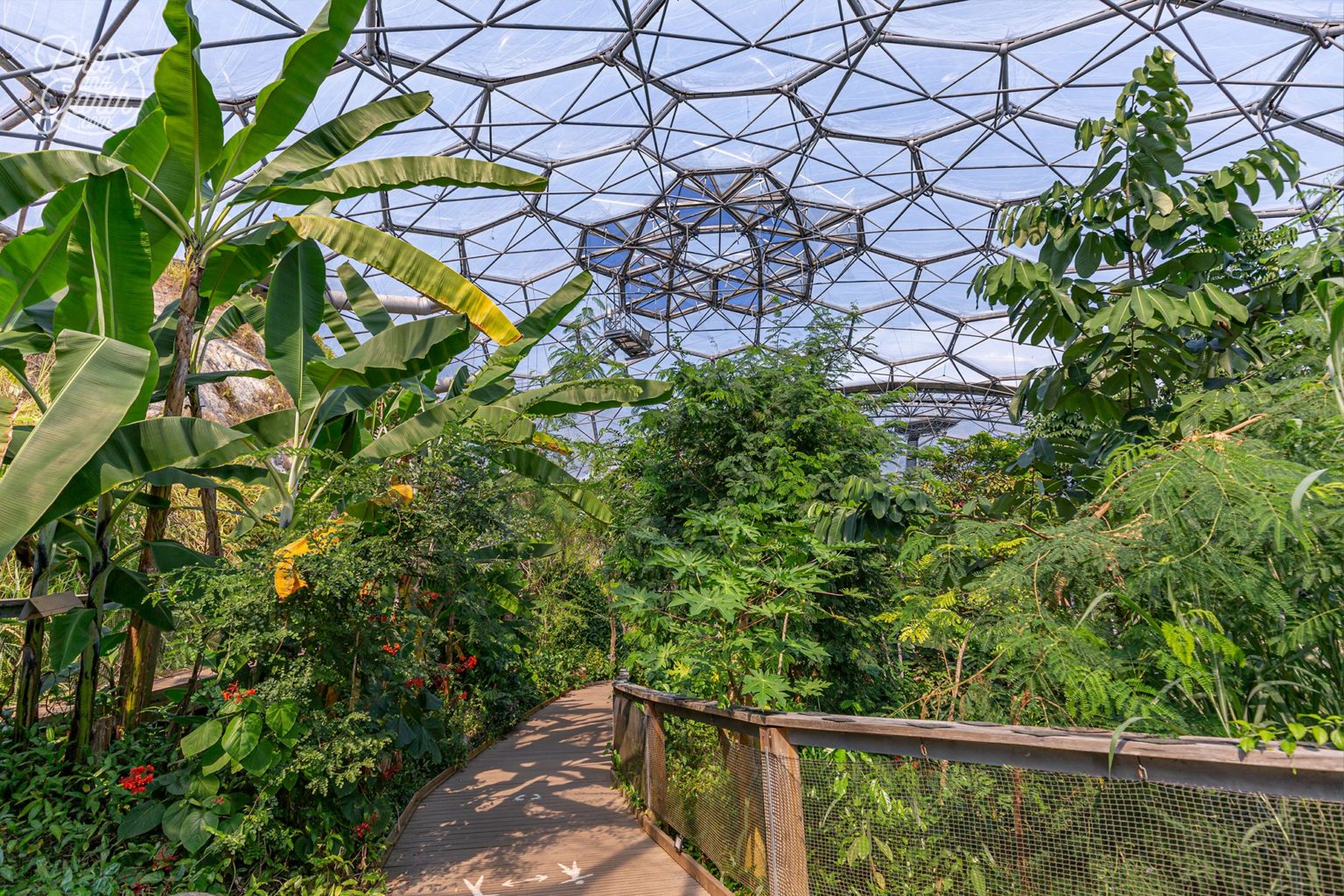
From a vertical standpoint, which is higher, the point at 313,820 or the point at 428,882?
the point at 313,820

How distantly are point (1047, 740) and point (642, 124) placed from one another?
661 inches

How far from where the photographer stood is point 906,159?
1886 centimetres

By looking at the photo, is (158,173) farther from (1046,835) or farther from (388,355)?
(1046,835)

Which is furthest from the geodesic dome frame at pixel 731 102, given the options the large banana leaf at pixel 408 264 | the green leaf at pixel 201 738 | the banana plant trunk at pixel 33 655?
the banana plant trunk at pixel 33 655

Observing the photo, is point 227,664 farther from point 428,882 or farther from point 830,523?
point 830,523

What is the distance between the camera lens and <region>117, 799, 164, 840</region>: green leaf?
4.30 m

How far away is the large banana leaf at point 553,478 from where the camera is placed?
7.34 meters

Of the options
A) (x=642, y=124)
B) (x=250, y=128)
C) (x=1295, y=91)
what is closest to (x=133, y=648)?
(x=250, y=128)

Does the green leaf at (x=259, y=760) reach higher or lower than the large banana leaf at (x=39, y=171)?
lower

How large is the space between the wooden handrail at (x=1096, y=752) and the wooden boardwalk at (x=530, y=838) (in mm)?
2413

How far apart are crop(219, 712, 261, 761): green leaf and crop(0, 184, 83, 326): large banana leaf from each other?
288 cm

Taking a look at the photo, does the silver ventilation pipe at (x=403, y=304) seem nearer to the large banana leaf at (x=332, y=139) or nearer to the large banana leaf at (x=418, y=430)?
the large banana leaf at (x=418, y=430)

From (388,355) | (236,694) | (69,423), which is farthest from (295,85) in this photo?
(236,694)

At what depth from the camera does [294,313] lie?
5.32m
